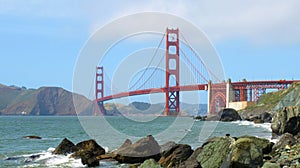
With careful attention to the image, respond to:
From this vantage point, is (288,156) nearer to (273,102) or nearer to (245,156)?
(245,156)

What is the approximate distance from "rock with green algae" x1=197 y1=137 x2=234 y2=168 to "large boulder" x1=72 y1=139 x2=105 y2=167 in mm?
4451

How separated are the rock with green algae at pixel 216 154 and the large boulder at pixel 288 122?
51.0 feet

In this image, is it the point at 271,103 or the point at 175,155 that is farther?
the point at 271,103

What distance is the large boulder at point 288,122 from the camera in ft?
94.7

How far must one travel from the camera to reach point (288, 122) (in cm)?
2914

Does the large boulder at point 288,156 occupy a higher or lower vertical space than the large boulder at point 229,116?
lower

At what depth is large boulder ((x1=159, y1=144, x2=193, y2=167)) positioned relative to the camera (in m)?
15.6

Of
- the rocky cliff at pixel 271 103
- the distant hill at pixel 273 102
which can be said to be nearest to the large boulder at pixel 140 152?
the rocky cliff at pixel 271 103

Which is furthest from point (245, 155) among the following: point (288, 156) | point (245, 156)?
point (288, 156)

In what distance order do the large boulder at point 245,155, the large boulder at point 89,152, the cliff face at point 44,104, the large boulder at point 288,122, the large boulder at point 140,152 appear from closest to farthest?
the large boulder at point 245,155
the large boulder at point 89,152
the large boulder at point 140,152
the large boulder at point 288,122
the cliff face at point 44,104

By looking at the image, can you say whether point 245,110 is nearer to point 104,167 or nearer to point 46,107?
point 104,167

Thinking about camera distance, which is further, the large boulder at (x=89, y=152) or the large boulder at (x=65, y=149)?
the large boulder at (x=65, y=149)

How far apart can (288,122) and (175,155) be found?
15.0 meters

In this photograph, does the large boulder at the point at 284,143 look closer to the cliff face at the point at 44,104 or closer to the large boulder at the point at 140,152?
the large boulder at the point at 140,152
